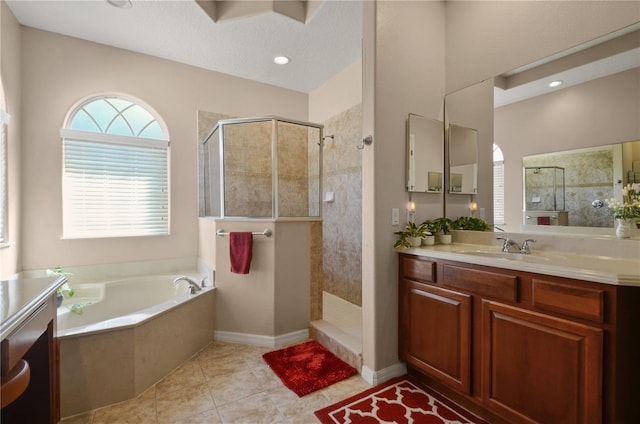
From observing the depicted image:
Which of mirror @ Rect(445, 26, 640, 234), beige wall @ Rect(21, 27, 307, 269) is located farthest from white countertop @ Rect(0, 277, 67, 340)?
mirror @ Rect(445, 26, 640, 234)

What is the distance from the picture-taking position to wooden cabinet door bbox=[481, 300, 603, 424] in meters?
1.15

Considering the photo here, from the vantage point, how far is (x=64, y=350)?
162 cm

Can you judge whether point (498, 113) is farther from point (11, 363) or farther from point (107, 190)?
point (107, 190)

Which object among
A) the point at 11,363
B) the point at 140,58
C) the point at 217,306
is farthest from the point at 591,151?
the point at 140,58

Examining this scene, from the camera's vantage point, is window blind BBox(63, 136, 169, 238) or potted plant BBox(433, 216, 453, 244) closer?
potted plant BBox(433, 216, 453, 244)

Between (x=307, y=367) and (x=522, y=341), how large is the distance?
141 cm

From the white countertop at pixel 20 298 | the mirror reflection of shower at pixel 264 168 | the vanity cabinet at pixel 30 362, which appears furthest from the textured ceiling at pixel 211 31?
the vanity cabinet at pixel 30 362

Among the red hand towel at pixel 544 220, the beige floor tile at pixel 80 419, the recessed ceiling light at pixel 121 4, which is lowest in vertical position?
the beige floor tile at pixel 80 419

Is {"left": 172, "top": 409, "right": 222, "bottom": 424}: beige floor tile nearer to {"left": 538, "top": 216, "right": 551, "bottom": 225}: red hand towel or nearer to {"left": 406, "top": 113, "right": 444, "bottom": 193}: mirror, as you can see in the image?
{"left": 406, "top": 113, "right": 444, "bottom": 193}: mirror

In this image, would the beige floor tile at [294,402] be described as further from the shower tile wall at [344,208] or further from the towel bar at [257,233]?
the shower tile wall at [344,208]

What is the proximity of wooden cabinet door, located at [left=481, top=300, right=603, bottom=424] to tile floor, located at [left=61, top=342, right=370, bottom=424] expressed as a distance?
84 cm

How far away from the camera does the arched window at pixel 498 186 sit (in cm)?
198

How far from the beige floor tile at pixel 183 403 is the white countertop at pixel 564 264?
1580mm

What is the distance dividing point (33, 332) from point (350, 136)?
2916mm
